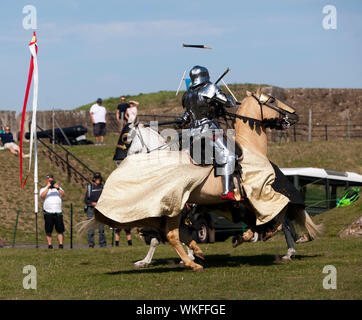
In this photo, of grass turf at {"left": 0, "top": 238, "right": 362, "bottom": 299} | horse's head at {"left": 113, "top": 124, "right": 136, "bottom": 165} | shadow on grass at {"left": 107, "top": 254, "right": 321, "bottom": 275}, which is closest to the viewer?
grass turf at {"left": 0, "top": 238, "right": 362, "bottom": 299}

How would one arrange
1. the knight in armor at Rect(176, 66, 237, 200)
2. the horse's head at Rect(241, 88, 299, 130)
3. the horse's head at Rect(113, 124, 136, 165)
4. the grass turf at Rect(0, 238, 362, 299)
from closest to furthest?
the grass turf at Rect(0, 238, 362, 299)
the knight in armor at Rect(176, 66, 237, 200)
the horse's head at Rect(241, 88, 299, 130)
the horse's head at Rect(113, 124, 136, 165)

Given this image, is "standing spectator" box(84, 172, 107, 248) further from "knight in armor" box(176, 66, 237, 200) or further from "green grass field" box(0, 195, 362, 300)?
"knight in armor" box(176, 66, 237, 200)

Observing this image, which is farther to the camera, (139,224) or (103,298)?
(139,224)

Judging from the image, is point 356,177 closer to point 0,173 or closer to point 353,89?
point 0,173

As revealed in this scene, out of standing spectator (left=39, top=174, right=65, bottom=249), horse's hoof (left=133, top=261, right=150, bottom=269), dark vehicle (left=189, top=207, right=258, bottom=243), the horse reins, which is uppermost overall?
the horse reins

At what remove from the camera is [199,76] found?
13.2 m

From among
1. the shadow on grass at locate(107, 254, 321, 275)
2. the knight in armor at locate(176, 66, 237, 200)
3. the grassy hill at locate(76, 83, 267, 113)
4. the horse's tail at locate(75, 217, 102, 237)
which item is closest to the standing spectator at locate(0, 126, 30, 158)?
the shadow on grass at locate(107, 254, 321, 275)

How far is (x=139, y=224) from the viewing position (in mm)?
12266

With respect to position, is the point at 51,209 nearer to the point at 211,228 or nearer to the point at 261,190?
the point at 211,228

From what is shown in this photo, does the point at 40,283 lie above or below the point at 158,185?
below

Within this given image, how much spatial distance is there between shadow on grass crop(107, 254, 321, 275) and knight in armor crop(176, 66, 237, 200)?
5.47 ft

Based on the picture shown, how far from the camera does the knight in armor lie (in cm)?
1269
